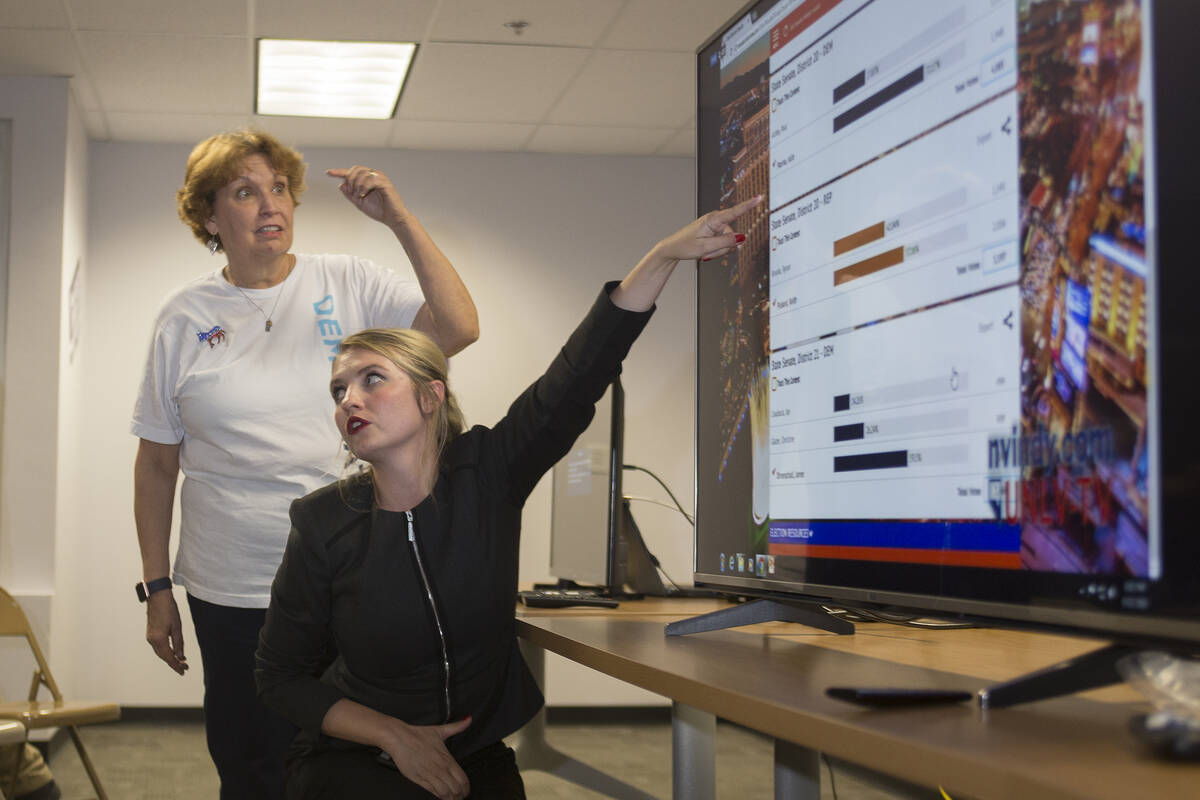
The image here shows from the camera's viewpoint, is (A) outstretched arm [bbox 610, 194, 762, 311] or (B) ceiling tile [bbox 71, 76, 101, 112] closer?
(A) outstretched arm [bbox 610, 194, 762, 311]

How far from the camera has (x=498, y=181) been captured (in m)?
5.64

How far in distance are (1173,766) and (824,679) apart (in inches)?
15.4

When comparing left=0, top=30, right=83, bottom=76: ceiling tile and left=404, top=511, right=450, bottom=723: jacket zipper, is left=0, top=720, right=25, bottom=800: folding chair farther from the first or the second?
left=0, top=30, right=83, bottom=76: ceiling tile

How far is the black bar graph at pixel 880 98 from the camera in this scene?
108 cm

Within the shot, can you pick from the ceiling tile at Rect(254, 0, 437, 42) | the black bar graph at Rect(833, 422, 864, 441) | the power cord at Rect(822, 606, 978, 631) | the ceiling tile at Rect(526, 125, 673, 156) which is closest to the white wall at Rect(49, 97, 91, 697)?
the ceiling tile at Rect(254, 0, 437, 42)

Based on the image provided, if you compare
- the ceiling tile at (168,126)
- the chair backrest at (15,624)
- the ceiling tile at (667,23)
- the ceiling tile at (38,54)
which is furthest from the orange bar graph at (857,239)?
the ceiling tile at (168,126)

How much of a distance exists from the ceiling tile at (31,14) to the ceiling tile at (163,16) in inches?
2.1

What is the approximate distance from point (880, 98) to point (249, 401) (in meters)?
1.36

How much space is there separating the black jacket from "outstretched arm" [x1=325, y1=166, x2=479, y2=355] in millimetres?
484

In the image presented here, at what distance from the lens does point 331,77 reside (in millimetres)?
4664

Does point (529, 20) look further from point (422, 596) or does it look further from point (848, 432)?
point (848, 432)

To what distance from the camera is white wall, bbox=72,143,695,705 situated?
5129 millimetres

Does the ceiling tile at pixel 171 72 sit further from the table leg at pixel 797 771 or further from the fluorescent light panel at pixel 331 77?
the table leg at pixel 797 771

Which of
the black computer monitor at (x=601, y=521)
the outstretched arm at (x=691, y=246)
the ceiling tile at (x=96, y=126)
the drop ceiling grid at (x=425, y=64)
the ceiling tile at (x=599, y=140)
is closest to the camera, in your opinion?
the outstretched arm at (x=691, y=246)
